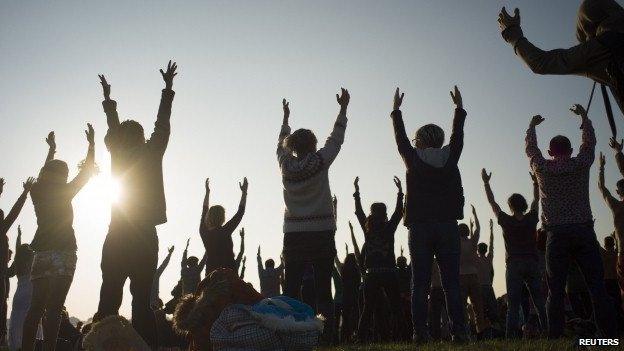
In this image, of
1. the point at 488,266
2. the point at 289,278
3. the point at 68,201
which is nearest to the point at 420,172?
the point at 289,278

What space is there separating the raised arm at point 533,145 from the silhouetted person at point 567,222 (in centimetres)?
1

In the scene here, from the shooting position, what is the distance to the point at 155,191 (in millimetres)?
5672

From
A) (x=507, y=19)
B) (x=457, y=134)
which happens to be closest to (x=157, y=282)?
(x=457, y=134)

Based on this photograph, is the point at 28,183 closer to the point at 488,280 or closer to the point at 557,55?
the point at 557,55

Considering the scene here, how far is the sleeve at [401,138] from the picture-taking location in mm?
6809

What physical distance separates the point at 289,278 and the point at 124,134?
255 cm

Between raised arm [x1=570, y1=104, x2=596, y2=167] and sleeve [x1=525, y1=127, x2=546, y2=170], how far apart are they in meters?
0.43

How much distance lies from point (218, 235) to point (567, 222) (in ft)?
17.9

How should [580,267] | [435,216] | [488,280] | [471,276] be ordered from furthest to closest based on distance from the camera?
[488,280] → [471,276] → [435,216] → [580,267]

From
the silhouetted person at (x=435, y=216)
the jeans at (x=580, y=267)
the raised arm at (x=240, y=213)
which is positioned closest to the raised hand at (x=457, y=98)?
the silhouetted person at (x=435, y=216)

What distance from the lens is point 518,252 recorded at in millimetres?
8688

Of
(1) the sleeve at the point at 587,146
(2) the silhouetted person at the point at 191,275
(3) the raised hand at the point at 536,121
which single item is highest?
(3) the raised hand at the point at 536,121

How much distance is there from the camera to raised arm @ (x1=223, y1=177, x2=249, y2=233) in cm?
899

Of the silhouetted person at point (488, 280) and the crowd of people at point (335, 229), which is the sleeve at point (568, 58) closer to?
the crowd of people at point (335, 229)
